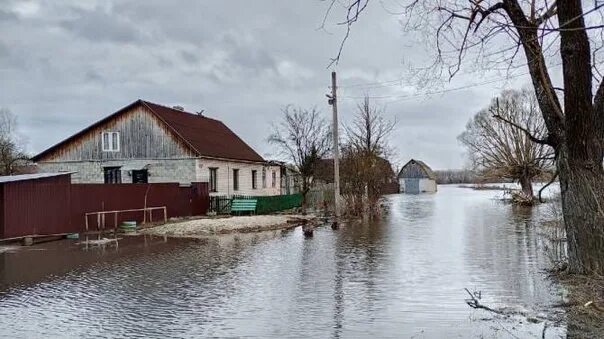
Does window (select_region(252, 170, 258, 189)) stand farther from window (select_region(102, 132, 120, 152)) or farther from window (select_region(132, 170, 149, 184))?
window (select_region(102, 132, 120, 152))

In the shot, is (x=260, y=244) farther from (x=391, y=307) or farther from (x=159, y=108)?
(x=159, y=108)

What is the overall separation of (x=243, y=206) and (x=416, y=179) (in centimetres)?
6904

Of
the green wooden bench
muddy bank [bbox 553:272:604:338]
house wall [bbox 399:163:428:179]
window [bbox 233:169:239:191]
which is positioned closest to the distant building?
window [bbox 233:169:239:191]

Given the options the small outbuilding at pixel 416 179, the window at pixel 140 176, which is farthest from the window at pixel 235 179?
the small outbuilding at pixel 416 179

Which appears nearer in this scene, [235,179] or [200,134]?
[200,134]

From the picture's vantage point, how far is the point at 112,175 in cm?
3359

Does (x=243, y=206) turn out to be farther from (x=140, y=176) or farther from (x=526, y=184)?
(x=526, y=184)

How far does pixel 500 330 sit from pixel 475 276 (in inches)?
166

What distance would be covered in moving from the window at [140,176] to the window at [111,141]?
173cm

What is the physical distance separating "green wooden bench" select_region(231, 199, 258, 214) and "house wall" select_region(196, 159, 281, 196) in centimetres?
234

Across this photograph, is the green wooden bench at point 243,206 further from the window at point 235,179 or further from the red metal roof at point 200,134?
the window at point 235,179

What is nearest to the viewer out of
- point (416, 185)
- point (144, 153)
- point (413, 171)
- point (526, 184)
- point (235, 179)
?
point (144, 153)

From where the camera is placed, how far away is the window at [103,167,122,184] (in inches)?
1316

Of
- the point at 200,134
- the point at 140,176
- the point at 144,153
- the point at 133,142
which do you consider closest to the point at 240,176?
the point at 200,134
